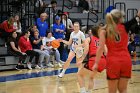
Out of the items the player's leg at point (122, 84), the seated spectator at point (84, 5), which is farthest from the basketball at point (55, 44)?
the player's leg at point (122, 84)

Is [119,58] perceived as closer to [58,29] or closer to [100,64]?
[100,64]

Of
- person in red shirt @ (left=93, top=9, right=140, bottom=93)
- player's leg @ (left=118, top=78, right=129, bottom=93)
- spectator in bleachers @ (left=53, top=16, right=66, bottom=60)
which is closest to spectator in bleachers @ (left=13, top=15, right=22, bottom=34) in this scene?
spectator in bleachers @ (left=53, top=16, right=66, bottom=60)

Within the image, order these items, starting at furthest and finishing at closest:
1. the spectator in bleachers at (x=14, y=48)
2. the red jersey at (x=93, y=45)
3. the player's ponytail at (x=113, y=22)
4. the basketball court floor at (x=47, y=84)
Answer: the spectator in bleachers at (x=14, y=48) < the basketball court floor at (x=47, y=84) < the red jersey at (x=93, y=45) < the player's ponytail at (x=113, y=22)

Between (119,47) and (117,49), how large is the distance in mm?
45

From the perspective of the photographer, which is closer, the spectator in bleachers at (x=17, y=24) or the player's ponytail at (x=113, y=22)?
the player's ponytail at (x=113, y=22)

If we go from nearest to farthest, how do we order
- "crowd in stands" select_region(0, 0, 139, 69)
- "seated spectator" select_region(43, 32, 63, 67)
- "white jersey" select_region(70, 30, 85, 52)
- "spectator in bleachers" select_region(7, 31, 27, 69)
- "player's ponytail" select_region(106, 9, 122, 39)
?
"player's ponytail" select_region(106, 9, 122, 39) < "white jersey" select_region(70, 30, 85, 52) < "spectator in bleachers" select_region(7, 31, 27, 69) < "crowd in stands" select_region(0, 0, 139, 69) < "seated spectator" select_region(43, 32, 63, 67)

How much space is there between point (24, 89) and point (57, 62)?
6574 millimetres

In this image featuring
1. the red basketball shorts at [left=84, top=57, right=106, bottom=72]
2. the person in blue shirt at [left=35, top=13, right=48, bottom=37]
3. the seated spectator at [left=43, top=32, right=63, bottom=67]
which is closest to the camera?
the red basketball shorts at [left=84, top=57, right=106, bottom=72]

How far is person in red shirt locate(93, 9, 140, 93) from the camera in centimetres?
528

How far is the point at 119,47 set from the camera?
5371mm

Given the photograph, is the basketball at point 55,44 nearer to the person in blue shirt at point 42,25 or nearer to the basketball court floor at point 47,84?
the person in blue shirt at point 42,25

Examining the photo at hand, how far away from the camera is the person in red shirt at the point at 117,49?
17.3 feet

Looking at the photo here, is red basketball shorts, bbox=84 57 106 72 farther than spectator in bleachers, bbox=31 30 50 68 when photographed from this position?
No

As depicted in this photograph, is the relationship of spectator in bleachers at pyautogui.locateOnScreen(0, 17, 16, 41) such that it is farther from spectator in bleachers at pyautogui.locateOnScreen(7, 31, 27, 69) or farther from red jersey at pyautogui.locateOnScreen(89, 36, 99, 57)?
red jersey at pyautogui.locateOnScreen(89, 36, 99, 57)
